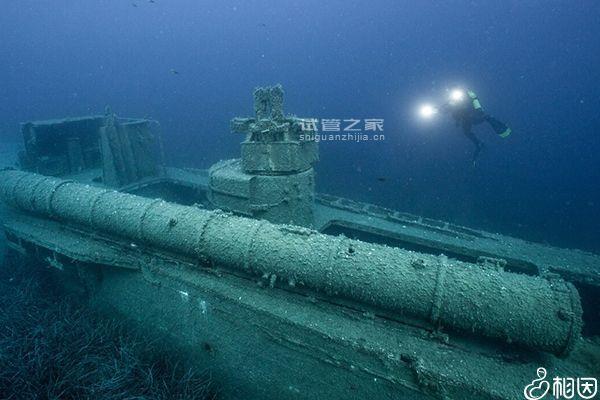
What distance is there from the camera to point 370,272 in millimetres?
2959

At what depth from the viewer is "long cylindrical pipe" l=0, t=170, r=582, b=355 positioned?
244cm

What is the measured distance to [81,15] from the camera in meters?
112

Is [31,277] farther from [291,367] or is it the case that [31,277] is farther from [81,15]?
[81,15]

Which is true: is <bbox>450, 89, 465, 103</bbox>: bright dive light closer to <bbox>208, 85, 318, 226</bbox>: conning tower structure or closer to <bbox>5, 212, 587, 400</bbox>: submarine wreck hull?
<bbox>208, 85, 318, 226</bbox>: conning tower structure

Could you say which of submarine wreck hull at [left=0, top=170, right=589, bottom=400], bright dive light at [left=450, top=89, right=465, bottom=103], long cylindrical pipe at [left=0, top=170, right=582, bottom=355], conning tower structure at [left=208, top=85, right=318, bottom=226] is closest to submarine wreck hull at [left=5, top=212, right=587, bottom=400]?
submarine wreck hull at [left=0, top=170, right=589, bottom=400]

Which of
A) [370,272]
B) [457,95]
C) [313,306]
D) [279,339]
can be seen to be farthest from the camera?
[457,95]

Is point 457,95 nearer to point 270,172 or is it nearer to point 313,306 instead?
point 270,172

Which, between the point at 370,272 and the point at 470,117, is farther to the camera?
the point at 470,117

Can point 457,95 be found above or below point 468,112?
above

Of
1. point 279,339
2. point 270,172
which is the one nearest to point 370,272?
point 279,339

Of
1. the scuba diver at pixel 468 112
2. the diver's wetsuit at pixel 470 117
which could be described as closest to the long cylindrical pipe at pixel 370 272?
the scuba diver at pixel 468 112

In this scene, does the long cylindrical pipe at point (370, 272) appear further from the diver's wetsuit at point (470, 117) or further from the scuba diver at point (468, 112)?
the diver's wetsuit at point (470, 117)

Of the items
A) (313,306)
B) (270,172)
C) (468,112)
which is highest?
(468,112)

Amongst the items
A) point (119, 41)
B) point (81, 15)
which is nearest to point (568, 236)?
point (81, 15)
